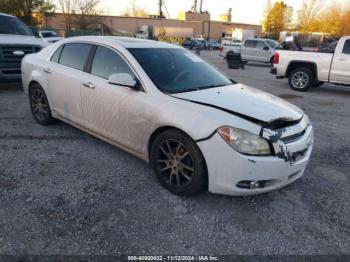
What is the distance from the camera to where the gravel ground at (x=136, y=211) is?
2.62 meters

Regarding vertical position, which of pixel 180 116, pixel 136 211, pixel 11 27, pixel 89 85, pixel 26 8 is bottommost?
pixel 136 211

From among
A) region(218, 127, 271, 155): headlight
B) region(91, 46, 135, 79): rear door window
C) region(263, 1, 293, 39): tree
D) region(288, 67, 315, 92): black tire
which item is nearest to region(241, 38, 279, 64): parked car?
region(288, 67, 315, 92): black tire

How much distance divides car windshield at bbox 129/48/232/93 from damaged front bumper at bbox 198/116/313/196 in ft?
3.17

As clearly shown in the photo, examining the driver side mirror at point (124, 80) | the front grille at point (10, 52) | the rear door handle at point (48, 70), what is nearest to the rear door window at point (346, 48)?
the driver side mirror at point (124, 80)

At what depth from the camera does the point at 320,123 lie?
647cm

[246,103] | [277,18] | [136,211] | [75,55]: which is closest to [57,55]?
[75,55]

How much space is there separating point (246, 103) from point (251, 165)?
32.1 inches

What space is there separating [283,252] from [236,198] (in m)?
0.86

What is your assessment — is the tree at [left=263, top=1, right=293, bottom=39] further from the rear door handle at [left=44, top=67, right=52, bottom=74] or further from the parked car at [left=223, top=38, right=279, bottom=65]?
the rear door handle at [left=44, top=67, right=52, bottom=74]

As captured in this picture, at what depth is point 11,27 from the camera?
8.88 metres

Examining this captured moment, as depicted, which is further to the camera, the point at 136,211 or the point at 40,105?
the point at 40,105

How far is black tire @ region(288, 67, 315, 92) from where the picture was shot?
1021 cm

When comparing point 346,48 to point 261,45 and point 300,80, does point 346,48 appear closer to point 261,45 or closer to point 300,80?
point 300,80

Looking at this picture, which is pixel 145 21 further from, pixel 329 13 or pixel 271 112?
pixel 271 112
